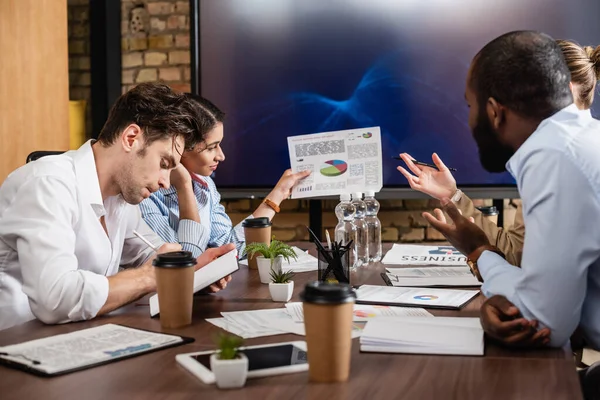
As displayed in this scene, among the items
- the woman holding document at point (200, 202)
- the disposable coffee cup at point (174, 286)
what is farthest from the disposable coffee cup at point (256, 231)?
the disposable coffee cup at point (174, 286)

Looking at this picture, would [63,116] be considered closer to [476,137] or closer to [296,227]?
[296,227]

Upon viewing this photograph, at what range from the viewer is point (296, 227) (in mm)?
4207

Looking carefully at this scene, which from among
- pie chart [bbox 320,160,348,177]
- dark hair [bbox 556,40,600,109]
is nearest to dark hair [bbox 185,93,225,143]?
pie chart [bbox 320,160,348,177]

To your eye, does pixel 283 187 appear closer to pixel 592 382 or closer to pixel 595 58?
pixel 595 58

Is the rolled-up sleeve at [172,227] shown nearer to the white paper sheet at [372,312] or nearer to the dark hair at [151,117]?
the dark hair at [151,117]

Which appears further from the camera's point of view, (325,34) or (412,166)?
(325,34)

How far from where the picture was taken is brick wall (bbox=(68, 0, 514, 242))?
412 centimetres

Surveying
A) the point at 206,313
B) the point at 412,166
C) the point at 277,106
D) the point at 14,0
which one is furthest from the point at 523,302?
the point at 14,0

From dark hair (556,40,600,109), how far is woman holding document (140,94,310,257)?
3.17ft

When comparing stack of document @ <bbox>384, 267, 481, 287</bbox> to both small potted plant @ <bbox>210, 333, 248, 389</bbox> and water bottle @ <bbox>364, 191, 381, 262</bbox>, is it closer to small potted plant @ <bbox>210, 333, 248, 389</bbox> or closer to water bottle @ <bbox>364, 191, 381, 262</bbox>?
water bottle @ <bbox>364, 191, 381, 262</bbox>

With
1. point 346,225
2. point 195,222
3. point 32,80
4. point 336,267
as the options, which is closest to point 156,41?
point 32,80

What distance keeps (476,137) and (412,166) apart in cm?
89

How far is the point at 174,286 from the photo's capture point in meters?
1.50

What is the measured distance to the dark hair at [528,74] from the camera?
1498mm
